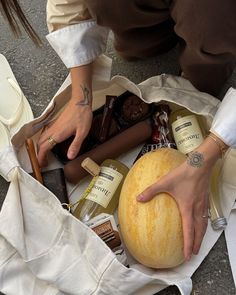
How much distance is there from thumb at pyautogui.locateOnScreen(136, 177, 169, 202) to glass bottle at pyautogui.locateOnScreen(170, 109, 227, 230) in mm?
147

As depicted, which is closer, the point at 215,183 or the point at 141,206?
the point at 141,206

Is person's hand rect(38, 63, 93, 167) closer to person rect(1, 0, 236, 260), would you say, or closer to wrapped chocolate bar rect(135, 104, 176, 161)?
person rect(1, 0, 236, 260)

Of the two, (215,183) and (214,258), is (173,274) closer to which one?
(214,258)

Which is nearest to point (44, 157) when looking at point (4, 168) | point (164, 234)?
point (4, 168)

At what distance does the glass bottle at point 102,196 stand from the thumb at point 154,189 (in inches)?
4.6

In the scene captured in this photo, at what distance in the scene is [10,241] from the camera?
111 centimetres

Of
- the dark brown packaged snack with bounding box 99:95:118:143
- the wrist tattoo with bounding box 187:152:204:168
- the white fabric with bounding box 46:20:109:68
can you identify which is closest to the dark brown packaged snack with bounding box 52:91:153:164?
the dark brown packaged snack with bounding box 99:95:118:143

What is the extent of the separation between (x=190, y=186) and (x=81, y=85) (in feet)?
1.03

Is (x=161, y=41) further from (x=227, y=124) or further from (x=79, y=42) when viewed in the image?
(x=227, y=124)

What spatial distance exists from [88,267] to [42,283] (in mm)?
105

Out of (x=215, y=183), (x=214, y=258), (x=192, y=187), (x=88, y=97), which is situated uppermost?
(x=88, y=97)

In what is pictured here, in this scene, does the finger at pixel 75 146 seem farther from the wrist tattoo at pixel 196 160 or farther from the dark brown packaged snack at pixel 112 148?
the wrist tattoo at pixel 196 160

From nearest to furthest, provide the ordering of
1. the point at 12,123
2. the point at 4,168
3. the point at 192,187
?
the point at 192,187 → the point at 4,168 → the point at 12,123

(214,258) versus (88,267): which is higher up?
(88,267)
